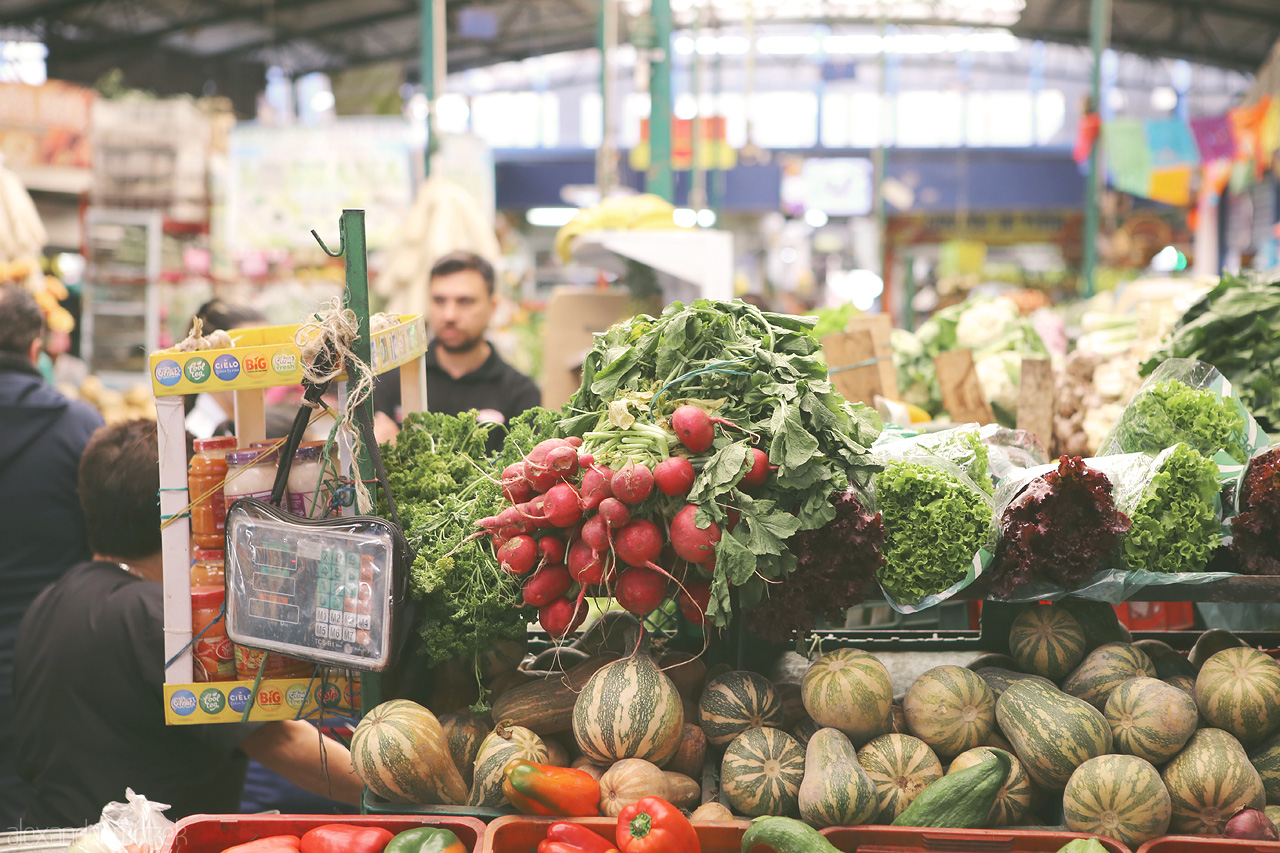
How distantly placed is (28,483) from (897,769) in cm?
338

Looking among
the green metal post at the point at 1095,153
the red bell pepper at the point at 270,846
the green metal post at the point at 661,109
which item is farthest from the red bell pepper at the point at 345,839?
the green metal post at the point at 1095,153

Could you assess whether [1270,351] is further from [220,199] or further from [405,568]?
[220,199]

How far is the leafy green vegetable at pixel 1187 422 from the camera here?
7.97 ft

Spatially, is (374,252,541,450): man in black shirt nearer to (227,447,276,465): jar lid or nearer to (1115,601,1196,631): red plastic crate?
(227,447,276,465): jar lid

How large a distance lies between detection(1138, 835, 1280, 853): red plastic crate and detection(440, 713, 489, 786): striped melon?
1283 mm

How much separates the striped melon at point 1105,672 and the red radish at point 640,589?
91cm

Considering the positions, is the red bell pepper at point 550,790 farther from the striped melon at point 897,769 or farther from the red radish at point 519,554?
the striped melon at point 897,769

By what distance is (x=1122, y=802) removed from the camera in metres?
1.80

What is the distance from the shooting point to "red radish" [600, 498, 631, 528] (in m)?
1.86

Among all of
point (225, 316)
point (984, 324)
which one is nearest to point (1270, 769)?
point (984, 324)

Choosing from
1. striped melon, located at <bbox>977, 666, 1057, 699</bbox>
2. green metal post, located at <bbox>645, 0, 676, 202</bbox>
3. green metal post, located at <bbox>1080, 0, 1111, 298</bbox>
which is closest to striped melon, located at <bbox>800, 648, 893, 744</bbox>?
striped melon, located at <bbox>977, 666, 1057, 699</bbox>

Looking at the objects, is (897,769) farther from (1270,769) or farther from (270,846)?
(270,846)

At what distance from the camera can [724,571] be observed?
1.86m

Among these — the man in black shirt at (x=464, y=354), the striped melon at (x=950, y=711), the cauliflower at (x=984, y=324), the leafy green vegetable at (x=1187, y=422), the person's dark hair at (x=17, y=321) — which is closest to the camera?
the striped melon at (x=950, y=711)
